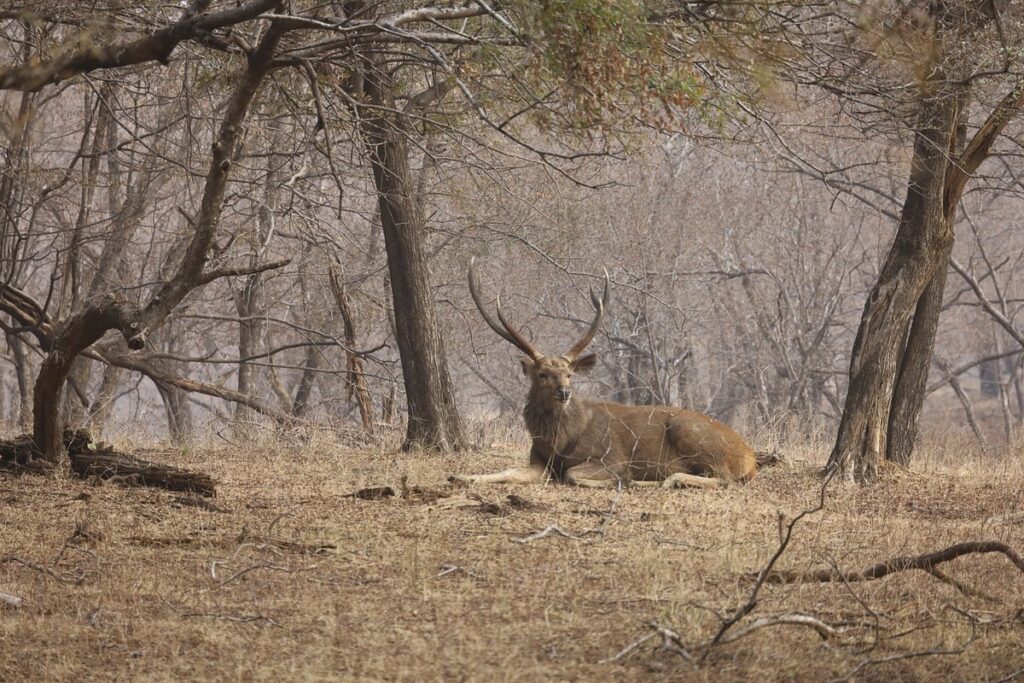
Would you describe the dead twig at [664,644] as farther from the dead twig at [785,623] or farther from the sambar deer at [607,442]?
the sambar deer at [607,442]

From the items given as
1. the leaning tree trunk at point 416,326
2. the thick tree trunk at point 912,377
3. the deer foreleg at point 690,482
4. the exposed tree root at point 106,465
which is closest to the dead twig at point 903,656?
the deer foreleg at point 690,482

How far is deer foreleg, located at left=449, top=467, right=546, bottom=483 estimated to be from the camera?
1020 cm

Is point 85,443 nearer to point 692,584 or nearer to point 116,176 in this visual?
point 692,584

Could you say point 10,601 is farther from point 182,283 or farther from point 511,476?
point 511,476

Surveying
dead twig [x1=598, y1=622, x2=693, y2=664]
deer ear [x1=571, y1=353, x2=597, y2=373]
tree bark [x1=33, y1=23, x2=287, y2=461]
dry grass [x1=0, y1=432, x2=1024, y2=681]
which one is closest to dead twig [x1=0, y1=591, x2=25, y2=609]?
dry grass [x1=0, y1=432, x2=1024, y2=681]

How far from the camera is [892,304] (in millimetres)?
11172

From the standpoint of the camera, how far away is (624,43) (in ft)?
24.0

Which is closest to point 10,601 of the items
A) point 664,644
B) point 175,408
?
point 664,644

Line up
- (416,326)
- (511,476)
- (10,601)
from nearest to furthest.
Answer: (10,601) → (511,476) → (416,326)

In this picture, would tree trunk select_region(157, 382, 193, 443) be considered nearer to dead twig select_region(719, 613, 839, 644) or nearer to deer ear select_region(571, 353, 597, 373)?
deer ear select_region(571, 353, 597, 373)

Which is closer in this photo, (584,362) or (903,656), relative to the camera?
(903,656)

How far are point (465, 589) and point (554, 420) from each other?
15.5 ft

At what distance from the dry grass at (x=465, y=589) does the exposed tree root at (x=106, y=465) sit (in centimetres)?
22

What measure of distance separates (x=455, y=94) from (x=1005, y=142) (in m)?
13.1
